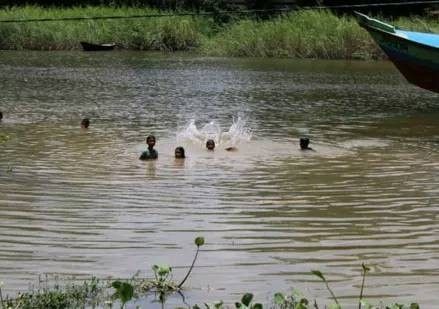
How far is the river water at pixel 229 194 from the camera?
643 centimetres

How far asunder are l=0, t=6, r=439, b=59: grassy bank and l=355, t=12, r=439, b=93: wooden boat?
12893 millimetres

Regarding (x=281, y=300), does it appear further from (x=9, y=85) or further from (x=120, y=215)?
(x=9, y=85)

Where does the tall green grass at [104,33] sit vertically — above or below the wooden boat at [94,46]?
above

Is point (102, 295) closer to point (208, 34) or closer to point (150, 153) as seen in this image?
point (150, 153)

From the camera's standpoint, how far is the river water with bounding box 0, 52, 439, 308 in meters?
6.43

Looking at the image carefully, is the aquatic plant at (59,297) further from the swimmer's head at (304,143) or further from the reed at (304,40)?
the reed at (304,40)

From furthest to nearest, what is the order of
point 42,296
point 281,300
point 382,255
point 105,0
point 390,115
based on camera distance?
point 105,0 < point 390,115 < point 382,255 < point 42,296 < point 281,300

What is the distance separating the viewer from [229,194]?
9.65m

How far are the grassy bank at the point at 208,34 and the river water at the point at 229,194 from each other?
12.9 m

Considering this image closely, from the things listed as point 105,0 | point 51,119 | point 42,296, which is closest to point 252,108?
point 51,119

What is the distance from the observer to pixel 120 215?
27.4ft

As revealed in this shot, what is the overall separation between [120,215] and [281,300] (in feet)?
12.4

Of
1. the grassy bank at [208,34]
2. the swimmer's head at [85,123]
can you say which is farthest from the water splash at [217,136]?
the grassy bank at [208,34]

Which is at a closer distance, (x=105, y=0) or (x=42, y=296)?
(x=42, y=296)
